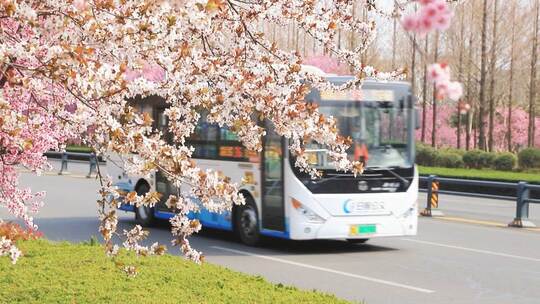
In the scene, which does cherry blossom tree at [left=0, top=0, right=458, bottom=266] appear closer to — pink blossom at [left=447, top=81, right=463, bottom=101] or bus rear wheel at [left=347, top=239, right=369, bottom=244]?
pink blossom at [left=447, top=81, right=463, bottom=101]

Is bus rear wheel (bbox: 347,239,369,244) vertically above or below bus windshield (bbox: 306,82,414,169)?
below

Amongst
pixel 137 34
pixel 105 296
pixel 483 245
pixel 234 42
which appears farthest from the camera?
pixel 483 245

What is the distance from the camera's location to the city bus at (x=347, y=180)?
1338 cm

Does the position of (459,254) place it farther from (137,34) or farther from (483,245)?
(137,34)

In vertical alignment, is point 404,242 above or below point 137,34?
below

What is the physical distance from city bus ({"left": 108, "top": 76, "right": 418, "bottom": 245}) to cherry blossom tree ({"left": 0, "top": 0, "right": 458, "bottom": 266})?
6078mm

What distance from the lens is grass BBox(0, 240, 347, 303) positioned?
8.34m

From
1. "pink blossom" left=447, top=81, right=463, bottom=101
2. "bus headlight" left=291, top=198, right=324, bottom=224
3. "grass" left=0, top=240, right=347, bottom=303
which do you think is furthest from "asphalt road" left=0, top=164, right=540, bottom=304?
"pink blossom" left=447, top=81, right=463, bottom=101

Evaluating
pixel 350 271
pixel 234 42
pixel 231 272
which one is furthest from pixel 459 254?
pixel 234 42

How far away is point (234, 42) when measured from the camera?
6.71 meters

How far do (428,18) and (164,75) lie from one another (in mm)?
3827

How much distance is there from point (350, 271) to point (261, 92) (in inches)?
234

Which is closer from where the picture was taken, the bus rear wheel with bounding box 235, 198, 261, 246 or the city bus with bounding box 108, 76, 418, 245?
the city bus with bounding box 108, 76, 418, 245

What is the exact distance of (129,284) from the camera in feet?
29.7
